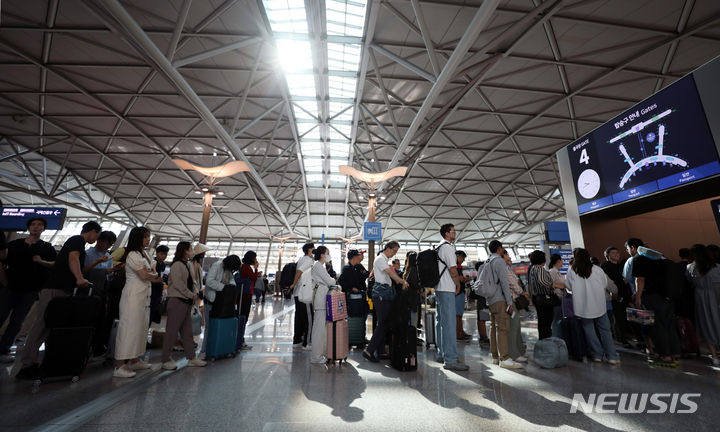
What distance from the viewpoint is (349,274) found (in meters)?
5.34

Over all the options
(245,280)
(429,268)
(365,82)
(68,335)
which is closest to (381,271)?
(429,268)

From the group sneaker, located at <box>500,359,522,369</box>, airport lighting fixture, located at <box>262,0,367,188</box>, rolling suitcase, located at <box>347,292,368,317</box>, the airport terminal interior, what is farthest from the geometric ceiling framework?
sneaker, located at <box>500,359,522,369</box>

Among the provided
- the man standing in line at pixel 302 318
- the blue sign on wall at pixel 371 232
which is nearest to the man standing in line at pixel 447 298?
the man standing in line at pixel 302 318

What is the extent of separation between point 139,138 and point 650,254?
22.0 metres

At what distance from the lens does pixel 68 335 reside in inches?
118

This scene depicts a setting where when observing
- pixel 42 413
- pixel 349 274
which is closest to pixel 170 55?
pixel 349 274

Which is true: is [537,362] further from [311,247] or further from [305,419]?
[311,247]

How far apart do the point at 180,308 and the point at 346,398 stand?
250 cm

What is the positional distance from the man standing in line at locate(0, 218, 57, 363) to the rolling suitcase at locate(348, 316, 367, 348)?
4.41m

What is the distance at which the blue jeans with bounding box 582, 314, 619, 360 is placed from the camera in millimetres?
4246

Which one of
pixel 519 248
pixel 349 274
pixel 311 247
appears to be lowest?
pixel 349 274

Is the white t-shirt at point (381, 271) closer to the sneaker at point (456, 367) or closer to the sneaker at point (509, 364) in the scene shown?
the sneaker at point (456, 367)

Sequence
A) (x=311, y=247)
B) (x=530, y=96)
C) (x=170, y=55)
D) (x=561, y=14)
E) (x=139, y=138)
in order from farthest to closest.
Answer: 1. (x=139, y=138)
2. (x=530, y=96)
3. (x=561, y=14)
4. (x=170, y=55)
5. (x=311, y=247)

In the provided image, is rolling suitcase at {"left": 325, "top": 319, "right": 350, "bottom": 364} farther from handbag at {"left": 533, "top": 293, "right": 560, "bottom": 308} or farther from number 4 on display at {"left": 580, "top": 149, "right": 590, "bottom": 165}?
number 4 on display at {"left": 580, "top": 149, "right": 590, "bottom": 165}
